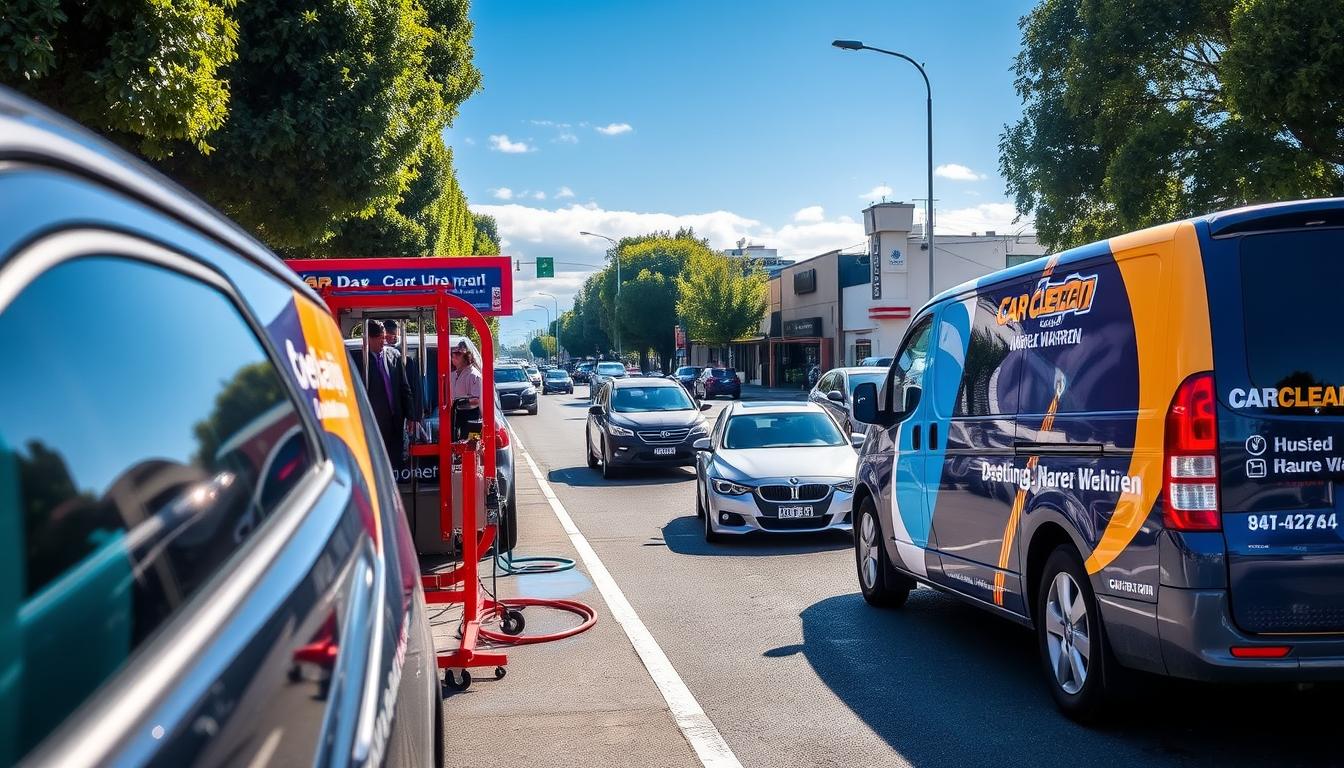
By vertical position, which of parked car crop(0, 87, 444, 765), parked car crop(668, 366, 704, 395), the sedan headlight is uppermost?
parked car crop(0, 87, 444, 765)

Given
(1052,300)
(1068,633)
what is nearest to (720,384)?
(1052,300)

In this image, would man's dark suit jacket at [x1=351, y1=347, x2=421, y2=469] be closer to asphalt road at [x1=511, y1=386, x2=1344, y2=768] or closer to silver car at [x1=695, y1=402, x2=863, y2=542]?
asphalt road at [x1=511, y1=386, x2=1344, y2=768]

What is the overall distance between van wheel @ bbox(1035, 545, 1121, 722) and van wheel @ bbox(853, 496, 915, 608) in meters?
2.15

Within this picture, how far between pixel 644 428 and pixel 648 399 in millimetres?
1604

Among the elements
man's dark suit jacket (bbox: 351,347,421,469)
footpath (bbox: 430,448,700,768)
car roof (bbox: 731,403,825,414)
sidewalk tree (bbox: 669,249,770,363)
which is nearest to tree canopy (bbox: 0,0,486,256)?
man's dark suit jacket (bbox: 351,347,421,469)

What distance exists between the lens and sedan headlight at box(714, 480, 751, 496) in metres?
11.4

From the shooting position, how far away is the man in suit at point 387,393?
8.59 meters

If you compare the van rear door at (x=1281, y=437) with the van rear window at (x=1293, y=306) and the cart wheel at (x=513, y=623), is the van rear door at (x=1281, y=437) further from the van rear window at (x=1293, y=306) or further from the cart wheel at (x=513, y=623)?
the cart wheel at (x=513, y=623)

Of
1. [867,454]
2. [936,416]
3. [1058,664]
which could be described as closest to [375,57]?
[867,454]

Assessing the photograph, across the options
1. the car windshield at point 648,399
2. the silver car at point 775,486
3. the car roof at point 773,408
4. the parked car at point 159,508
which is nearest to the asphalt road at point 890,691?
the silver car at point 775,486

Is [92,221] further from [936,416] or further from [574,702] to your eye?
[936,416]

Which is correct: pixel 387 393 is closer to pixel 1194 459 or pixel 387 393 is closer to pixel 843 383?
pixel 1194 459

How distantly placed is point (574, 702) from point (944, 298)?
338 centimetres

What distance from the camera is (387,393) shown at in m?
8.70
